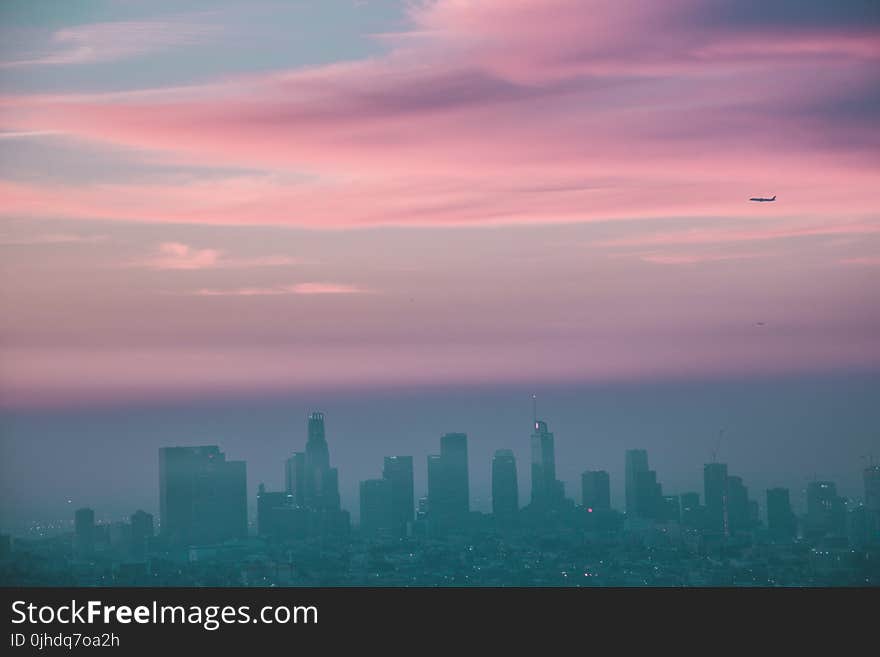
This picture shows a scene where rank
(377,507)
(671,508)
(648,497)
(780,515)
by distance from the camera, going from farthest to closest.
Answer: (648,497)
(377,507)
(671,508)
(780,515)

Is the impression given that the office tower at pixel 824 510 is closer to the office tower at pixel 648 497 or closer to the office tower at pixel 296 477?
the office tower at pixel 648 497

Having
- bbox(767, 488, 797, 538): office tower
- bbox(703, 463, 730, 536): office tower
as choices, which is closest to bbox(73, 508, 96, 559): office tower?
bbox(703, 463, 730, 536): office tower

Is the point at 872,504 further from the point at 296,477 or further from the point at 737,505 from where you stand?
the point at 296,477

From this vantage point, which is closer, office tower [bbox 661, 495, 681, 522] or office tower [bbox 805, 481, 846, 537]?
office tower [bbox 805, 481, 846, 537]

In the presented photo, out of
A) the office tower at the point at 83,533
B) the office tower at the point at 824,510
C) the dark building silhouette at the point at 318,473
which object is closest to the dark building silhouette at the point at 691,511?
the office tower at the point at 824,510

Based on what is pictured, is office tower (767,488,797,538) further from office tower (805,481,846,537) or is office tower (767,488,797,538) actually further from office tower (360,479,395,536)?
office tower (360,479,395,536)

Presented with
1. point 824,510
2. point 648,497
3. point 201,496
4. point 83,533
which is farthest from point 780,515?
point 83,533

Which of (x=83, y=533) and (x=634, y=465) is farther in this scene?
(x=634, y=465)
